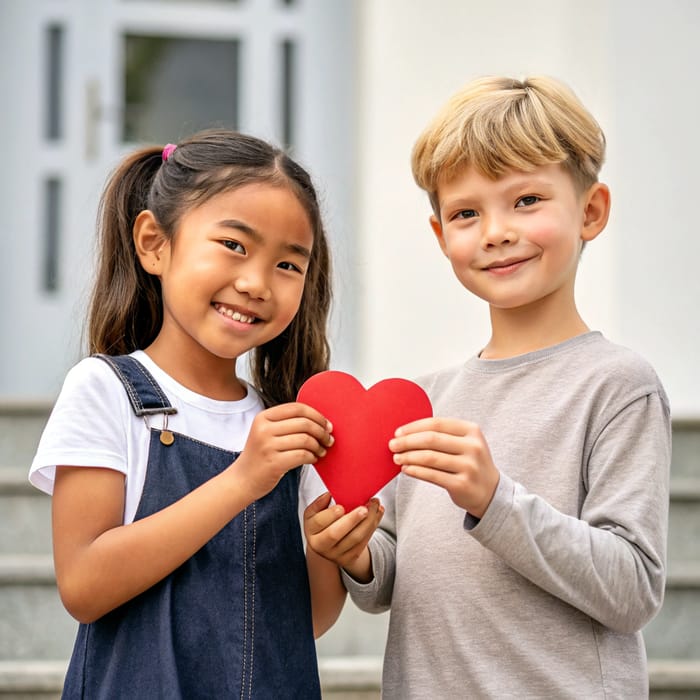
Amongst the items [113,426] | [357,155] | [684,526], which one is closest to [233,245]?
[113,426]

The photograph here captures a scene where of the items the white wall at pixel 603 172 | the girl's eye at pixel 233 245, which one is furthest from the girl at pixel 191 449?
the white wall at pixel 603 172

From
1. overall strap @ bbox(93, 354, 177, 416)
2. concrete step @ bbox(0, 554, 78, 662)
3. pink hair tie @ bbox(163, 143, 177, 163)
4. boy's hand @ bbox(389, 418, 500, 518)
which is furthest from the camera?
concrete step @ bbox(0, 554, 78, 662)

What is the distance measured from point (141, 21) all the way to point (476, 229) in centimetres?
332

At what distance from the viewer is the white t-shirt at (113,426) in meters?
1.34

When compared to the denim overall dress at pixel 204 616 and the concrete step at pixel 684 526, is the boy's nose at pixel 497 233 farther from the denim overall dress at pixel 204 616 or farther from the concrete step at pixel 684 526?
the concrete step at pixel 684 526

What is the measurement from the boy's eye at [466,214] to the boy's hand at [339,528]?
0.44 meters

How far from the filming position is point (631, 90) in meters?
3.53

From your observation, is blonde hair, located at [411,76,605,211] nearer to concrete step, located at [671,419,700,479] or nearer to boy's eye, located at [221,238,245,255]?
boy's eye, located at [221,238,245,255]

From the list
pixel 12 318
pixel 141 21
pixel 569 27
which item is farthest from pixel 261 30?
pixel 12 318

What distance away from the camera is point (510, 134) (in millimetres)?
1437

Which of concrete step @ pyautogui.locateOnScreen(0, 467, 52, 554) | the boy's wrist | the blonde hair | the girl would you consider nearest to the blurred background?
concrete step @ pyautogui.locateOnScreen(0, 467, 52, 554)

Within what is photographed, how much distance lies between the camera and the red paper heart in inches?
53.6

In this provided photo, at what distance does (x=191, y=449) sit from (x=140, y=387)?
0.38 feet

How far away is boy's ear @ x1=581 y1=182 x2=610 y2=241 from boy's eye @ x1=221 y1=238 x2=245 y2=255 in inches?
20.5
